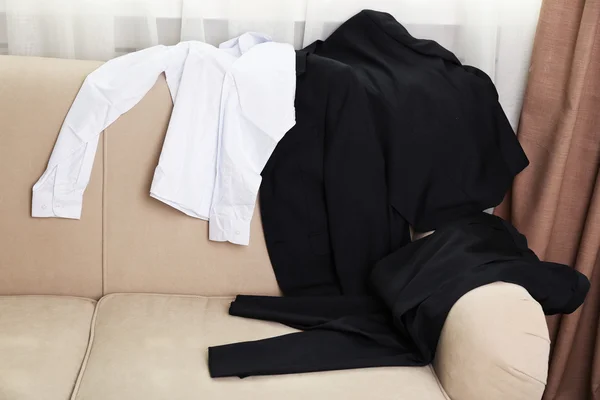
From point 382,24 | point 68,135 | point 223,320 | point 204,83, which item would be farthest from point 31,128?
point 382,24

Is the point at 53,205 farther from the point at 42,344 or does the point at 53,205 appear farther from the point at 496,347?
the point at 496,347

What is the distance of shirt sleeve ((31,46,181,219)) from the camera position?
70.4 inches

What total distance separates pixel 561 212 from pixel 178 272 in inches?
42.7

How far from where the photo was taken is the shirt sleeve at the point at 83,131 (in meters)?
1.79

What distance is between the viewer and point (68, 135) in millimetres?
1794

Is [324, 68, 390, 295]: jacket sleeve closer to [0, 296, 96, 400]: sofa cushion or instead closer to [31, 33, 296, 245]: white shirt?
[31, 33, 296, 245]: white shirt

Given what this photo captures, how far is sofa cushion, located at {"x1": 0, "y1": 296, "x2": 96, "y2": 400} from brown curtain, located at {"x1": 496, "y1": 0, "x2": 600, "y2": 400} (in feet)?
4.00

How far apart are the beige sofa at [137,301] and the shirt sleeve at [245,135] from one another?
2.4 inches

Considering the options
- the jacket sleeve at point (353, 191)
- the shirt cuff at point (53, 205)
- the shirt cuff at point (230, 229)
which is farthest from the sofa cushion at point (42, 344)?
the jacket sleeve at point (353, 191)

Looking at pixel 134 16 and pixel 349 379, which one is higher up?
pixel 134 16

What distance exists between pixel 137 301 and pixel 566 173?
1213 mm

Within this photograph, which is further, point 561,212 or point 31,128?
point 561,212

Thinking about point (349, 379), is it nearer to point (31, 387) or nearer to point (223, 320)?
point (223, 320)

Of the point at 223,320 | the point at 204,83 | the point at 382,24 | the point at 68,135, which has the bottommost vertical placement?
the point at 223,320
